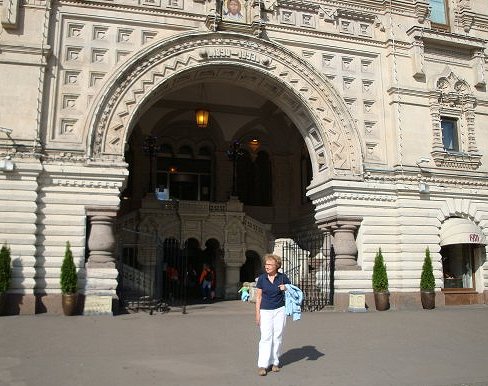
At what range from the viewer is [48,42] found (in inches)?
576

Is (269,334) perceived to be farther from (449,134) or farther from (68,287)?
(449,134)

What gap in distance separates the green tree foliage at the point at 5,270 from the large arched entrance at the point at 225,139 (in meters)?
3.48

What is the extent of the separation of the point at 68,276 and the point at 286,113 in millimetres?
9384

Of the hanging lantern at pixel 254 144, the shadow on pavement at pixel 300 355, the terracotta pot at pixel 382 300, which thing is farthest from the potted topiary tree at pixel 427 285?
the hanging lantern at pixel 254 144

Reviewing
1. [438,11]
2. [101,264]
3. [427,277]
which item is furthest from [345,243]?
[438,11]

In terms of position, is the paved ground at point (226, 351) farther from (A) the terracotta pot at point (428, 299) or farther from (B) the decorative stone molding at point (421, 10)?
(B) the decorative stone molding at point (421, 10)

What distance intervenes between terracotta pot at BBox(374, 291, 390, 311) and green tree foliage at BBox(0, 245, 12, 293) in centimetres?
1068

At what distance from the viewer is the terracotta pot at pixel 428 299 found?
53.0 ft

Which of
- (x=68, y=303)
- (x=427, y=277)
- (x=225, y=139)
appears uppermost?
(x=225, y=139)

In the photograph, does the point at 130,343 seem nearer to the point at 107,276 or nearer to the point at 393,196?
the point at 107,276

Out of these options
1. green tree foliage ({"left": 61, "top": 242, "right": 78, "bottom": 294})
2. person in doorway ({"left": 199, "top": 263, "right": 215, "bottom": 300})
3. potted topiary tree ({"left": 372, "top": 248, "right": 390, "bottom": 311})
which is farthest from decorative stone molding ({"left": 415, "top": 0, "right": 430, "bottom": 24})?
green tree foliage ({"left": 61, "top": 242, "right": 78, "bottom": 294})

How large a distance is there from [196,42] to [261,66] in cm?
223

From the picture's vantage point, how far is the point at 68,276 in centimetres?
Result: 1322

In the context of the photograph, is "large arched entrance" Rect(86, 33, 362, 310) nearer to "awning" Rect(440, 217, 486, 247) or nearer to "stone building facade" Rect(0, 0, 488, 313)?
"stone building facade" Rect(0, 0, 488, 313)
